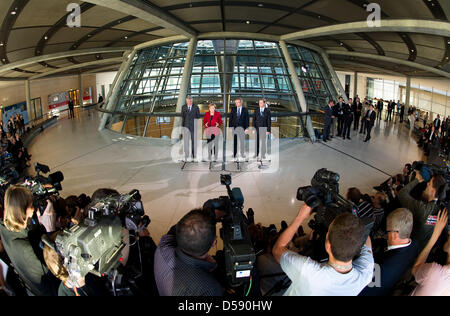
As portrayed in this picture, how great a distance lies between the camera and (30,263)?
8.42ft

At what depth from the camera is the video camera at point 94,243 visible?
2.01 m

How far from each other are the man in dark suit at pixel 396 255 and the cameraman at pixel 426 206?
0.75m

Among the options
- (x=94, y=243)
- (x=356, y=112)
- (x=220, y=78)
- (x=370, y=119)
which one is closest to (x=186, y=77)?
(x=220, y=78)

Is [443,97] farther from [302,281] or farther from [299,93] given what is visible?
[302,281]

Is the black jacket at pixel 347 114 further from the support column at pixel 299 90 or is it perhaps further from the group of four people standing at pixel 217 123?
the group of four people standing at pixel 217 123

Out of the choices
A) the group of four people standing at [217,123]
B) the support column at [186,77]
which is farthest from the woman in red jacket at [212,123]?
the support column at [186,77]

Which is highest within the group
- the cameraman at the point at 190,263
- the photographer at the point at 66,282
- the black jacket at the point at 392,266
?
the cameraman at the point at 190,263

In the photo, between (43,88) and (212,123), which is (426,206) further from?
(43,88)

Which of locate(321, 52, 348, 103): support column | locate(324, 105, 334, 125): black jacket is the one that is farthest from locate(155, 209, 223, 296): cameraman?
locate(321, 52, 348, 103): support column

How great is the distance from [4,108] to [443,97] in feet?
116

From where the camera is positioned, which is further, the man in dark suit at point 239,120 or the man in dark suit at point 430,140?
the man in dark suit at point 430,140

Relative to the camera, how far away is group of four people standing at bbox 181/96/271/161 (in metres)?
8.19

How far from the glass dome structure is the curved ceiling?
4.43 ft

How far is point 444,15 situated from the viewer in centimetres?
600
